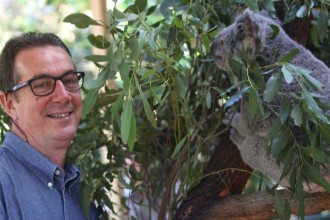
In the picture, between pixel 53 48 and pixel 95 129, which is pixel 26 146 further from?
pixel 95 129

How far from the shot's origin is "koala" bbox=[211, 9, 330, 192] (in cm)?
210

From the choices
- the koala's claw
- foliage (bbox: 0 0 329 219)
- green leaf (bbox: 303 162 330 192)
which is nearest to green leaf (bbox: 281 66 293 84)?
foliage (bbox: 0 0 329 219)

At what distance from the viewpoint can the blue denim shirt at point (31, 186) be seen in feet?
5.25

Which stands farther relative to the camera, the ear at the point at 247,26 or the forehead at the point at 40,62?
the ear at the point at 247,26

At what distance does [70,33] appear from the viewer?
22.6ft

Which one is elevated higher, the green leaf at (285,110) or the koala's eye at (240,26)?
the koala's eye at (240,26)

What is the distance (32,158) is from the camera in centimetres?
173

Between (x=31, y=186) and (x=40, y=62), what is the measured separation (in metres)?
0.41

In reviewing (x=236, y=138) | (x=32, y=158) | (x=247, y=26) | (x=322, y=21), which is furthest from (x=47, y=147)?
(x=322, y=21)

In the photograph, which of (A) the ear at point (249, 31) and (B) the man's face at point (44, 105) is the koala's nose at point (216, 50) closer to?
(A) the ear at point (249, 31)

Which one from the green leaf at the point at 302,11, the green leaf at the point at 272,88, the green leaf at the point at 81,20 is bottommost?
the green leaf at the point at 272,88

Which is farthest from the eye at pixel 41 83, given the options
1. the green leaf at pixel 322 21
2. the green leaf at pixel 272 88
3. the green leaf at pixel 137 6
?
the green leaf at pixel 322 21

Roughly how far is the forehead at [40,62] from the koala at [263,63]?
674 mm

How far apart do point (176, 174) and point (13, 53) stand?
0.83m
